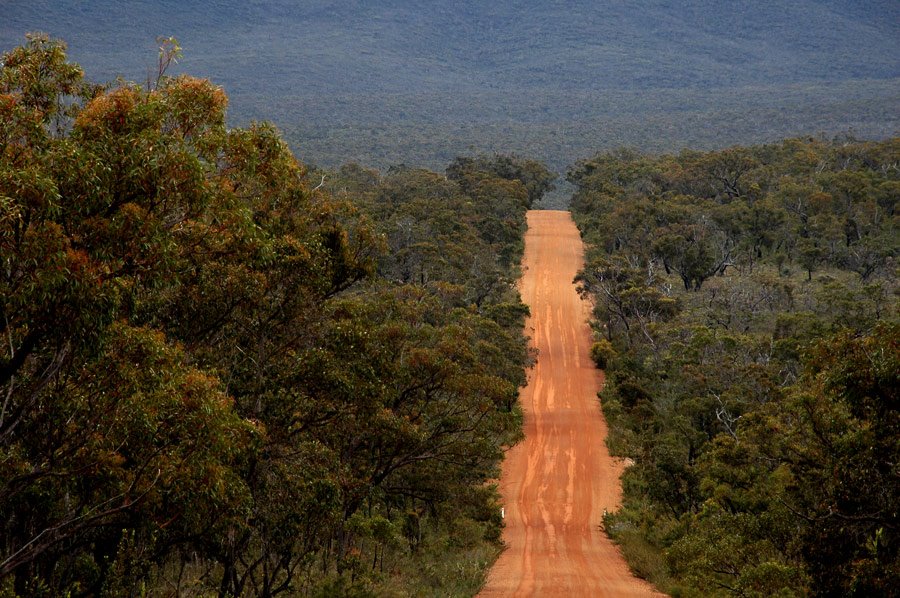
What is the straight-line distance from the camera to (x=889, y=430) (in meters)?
10.4

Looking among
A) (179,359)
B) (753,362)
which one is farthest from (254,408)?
(753,362)

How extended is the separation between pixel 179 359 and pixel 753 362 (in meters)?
23.7

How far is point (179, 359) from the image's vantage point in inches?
416

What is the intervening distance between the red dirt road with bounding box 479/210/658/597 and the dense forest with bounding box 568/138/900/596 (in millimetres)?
777

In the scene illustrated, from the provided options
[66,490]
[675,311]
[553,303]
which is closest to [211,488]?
[66,490]

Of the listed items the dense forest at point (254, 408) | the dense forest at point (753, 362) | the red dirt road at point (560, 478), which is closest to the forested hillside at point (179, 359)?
the dense forest at point (254, 408)

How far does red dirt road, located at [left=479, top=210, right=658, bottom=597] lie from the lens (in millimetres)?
19891

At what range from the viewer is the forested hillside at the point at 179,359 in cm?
862

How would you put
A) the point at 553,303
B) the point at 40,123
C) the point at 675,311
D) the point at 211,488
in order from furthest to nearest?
the point at 553,303, the point at 675,311, the point at 211,488, the point at 40,123

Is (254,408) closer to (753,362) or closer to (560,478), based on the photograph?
(560,478)

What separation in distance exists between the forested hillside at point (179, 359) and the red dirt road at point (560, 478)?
2.33 m

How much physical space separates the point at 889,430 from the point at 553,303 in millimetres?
45134

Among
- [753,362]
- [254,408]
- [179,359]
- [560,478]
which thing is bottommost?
[560,478]

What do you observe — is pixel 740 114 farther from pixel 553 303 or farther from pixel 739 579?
pixel 739 579
